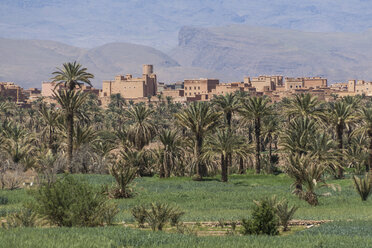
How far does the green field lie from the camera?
1944 centimetres

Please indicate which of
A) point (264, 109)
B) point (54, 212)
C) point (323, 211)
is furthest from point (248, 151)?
point (54, 212)

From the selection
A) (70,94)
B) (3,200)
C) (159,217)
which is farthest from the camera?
(70,94)

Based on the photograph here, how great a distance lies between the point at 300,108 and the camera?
6116 centimetres

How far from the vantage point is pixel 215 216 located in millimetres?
31812

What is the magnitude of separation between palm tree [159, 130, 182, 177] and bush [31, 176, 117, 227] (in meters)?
30.5

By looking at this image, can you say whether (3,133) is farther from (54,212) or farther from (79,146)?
(54,212)

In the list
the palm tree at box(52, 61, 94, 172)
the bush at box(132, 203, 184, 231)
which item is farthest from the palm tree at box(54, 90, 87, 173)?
the bush at box(132, 203, 184, 231)

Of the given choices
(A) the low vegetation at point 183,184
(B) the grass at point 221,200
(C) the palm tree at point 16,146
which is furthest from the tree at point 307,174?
(C) the palm tree at point 16,146

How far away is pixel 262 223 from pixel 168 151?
Result: 32.9 metres

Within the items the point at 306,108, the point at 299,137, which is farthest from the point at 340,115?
the point at 299,137

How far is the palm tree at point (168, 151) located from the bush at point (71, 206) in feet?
100

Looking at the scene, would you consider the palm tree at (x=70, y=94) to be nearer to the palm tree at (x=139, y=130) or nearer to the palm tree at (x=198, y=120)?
the palm tree at (x=198, y=120)

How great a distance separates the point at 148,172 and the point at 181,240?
41.2 meters

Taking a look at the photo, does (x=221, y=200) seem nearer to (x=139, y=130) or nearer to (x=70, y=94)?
(x=70, y=94)
